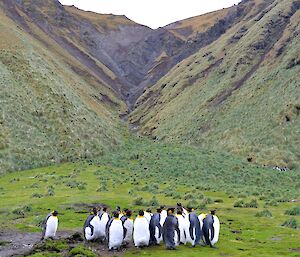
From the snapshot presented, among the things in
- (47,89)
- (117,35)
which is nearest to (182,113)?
(47,89)

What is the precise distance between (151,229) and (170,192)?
17.5 meters

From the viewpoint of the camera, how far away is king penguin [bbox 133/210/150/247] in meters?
20.1

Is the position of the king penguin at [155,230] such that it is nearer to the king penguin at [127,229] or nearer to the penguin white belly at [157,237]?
the penguin white belly at [157,237]

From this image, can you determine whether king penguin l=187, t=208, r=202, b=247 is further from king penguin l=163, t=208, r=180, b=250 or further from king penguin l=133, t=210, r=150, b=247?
king penguin l=133, t=210, r=150, b=247

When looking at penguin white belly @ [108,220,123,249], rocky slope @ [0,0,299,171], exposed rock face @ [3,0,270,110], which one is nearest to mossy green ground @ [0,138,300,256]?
penguin white belly @ [108,220,123,249]

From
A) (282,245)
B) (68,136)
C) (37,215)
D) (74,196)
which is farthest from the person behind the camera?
(68,136)

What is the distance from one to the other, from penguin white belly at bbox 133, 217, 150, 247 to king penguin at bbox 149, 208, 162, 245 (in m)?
0.29

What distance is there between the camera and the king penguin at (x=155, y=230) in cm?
2044

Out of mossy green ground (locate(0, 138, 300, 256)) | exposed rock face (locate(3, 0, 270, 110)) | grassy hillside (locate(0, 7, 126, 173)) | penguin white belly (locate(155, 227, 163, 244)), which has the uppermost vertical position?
exposed rock face (locate(3, 0, 270, 110))

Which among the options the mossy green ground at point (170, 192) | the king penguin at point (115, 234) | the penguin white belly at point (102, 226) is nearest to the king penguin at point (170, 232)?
the mossy green ground at point (170, 192)

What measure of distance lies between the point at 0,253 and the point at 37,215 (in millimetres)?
8958

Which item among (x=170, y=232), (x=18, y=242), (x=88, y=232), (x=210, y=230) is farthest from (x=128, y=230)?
(x=18, y=242)

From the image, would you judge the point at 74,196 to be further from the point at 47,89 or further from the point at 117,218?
the point at 47,89

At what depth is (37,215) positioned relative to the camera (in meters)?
28.3
